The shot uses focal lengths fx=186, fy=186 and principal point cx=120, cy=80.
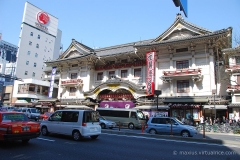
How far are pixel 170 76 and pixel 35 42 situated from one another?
44.5 meters

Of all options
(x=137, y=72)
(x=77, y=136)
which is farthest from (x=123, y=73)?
(x=77, y=136)

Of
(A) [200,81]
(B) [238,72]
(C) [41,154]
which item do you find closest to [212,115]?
(A) [200,81]

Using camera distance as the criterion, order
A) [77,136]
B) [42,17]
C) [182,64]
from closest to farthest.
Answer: [77,136]
[182,64]
[42,17]

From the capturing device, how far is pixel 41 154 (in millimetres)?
7465

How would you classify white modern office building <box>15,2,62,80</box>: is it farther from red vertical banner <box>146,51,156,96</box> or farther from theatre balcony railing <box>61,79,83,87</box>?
red vertical banner <box>146,51,156,96</box>

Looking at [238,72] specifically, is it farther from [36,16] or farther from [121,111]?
[36,16]

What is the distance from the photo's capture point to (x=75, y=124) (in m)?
11.0

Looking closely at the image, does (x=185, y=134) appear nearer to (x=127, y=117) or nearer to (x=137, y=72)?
(x=127, y=117)

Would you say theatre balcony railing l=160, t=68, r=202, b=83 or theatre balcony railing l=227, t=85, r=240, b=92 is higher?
theatre balcony railing l=160, t=68, r=202, b=83

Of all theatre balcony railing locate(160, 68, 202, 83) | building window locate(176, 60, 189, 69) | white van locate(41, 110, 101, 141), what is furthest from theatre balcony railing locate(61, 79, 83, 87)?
white van locate(41, 110, 101, 141)

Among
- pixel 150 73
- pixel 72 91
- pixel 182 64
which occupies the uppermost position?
pixel 182 64

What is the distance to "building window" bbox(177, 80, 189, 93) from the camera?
2620 centimetres

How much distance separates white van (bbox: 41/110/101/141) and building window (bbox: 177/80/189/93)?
17.8 metres

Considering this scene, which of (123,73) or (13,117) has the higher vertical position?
(123,73)
